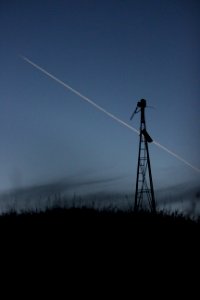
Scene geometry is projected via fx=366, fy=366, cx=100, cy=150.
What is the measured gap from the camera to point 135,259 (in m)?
9.89

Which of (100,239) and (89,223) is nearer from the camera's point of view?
(100,239)

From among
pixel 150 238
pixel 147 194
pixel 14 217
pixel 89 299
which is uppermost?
pixel 147 194

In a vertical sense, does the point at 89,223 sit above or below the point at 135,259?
above

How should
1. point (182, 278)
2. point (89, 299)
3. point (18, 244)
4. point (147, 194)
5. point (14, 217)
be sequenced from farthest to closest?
point (147, 194) < point (14, 217) < point (18, 244) < point (182, 278) < point (89, 299)

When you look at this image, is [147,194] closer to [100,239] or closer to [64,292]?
[100,239]

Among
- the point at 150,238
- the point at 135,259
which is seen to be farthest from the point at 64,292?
the point at 150,238

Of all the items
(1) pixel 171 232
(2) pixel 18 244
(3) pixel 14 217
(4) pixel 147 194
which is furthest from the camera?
(4) pixel 147 194

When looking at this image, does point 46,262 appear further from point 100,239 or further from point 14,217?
point 14,217

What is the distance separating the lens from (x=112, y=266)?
9.43 meters

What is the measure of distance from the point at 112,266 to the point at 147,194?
42.7ft

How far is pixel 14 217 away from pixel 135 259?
5.68 metres

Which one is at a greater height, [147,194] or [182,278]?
[147,194]

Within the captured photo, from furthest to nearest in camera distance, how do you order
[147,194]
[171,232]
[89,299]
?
[147,194] < [171,232] < [89,299]

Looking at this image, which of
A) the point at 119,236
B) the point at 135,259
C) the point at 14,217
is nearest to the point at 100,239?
the point at 119,236
